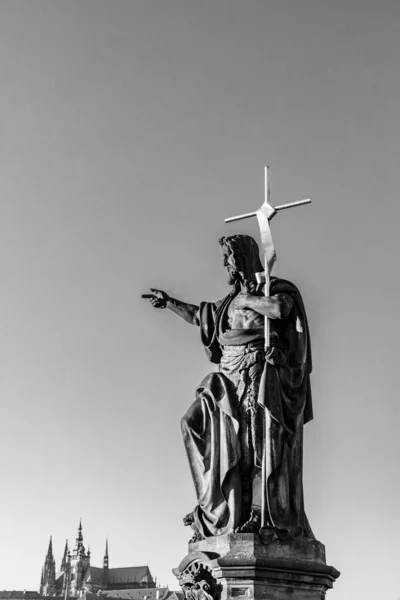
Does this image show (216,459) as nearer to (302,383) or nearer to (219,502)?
(219,502)

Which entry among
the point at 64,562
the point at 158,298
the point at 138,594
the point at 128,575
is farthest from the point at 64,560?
the point at 158,298

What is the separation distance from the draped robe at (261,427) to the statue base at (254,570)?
0.23 meters

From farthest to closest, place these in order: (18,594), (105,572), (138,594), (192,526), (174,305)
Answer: (18,594) → (105,572) → (138,594) → (174,305) → (192,526)

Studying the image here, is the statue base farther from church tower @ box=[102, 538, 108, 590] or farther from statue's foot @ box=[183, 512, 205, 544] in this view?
church tower @ box=[102, 538, 108, 590]

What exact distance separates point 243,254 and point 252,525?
3.51 meters

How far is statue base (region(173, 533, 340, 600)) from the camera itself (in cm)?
826

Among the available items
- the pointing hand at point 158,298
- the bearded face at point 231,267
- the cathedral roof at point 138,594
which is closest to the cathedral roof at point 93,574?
the cathedral roof at point 138,594

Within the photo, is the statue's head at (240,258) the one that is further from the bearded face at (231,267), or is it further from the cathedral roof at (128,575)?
the cathedral roof at (128,575)

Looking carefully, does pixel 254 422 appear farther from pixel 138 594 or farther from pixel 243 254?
pixel 138 594

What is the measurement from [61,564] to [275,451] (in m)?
200

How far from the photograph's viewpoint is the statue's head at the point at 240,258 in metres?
10.3

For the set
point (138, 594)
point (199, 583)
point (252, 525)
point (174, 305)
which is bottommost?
point (199, 583)

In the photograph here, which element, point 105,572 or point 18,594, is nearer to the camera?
point 105,572

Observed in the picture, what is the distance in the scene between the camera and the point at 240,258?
1029 cm
